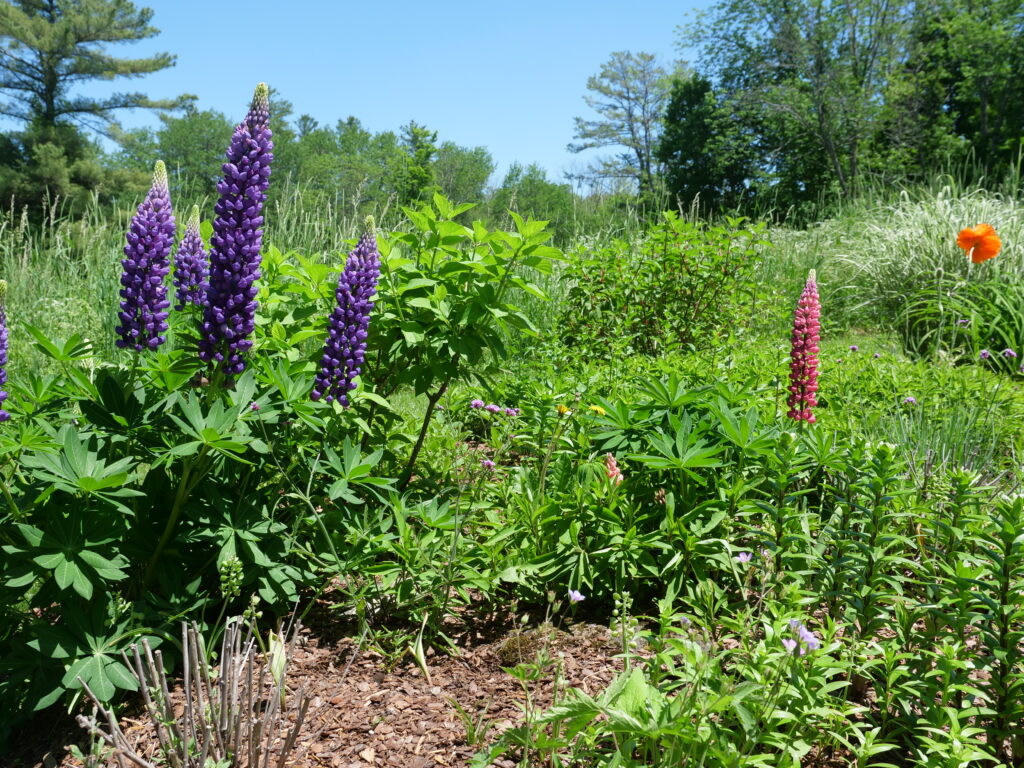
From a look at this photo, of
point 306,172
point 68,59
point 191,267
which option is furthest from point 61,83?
point 191,267

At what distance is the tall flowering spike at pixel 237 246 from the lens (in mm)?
2217

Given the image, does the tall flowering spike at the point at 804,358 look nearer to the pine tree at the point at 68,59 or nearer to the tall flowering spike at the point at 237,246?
the tall flowering spike at the point at 237,246

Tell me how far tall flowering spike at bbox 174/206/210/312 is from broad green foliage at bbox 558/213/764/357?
360 centimetres

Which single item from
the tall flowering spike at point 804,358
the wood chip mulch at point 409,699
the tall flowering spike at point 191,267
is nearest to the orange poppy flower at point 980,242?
the tall flowering spike at point 804,358

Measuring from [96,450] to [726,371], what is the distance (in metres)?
3.11

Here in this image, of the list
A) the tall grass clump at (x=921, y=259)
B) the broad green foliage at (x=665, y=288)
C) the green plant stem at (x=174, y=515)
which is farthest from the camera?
the tall grass clump at (x=921, y=259)

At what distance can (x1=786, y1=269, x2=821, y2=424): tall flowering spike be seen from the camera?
121 inches

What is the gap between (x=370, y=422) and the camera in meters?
3.02

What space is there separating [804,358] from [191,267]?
2.36m

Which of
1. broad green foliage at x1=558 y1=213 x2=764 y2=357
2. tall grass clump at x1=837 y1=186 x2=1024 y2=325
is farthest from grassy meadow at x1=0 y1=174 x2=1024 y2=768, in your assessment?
tall grass clump at x1=837 y1=186 x2=1024 y2=325

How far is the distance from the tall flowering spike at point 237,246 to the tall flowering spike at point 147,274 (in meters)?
0.25

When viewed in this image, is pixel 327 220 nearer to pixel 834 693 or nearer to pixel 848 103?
pixel 834 693

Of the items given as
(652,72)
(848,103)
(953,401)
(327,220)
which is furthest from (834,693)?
(652,72)

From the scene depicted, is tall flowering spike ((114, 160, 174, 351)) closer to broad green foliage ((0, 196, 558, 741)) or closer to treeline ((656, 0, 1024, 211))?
broad green foliage ((0, 196, 558, 741))
